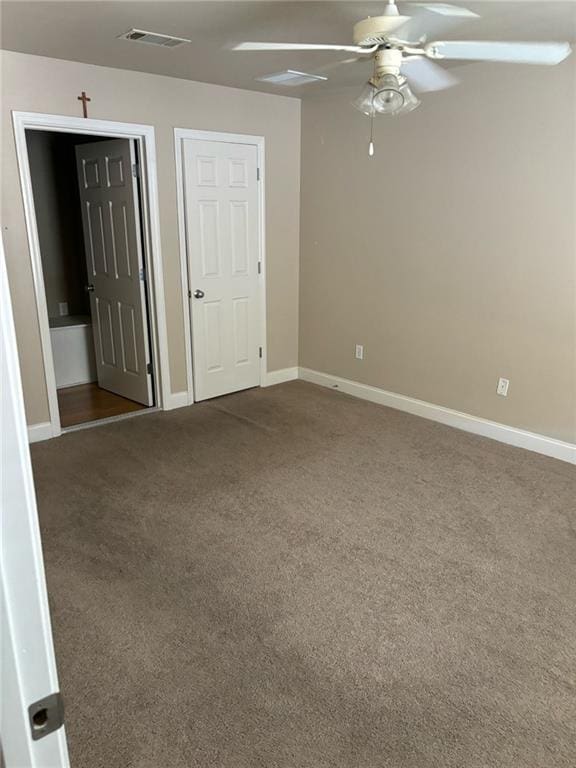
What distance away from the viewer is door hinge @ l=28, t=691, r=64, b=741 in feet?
2.34

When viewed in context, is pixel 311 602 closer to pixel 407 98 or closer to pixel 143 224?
pixel 407 98

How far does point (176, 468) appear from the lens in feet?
12.1

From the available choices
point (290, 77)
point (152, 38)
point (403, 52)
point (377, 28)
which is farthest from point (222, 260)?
point (377, 28)

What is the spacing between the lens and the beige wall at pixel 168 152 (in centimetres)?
358

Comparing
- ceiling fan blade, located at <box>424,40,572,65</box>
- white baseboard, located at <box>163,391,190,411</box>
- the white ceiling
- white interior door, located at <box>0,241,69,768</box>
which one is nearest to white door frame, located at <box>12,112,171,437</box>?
white baseboard, located at <box>163,391,190,411</box>

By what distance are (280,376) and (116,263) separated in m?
1.86

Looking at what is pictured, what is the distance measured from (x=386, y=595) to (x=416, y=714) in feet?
2.00

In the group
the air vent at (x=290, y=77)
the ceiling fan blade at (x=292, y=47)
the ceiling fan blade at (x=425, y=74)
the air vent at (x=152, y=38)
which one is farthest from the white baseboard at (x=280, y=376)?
the ceiling fan blade at (x=292, y=47)

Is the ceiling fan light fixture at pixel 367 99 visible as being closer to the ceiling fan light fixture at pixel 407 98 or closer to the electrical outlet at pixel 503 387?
the ceiling fan light fixture at pixel 407 98

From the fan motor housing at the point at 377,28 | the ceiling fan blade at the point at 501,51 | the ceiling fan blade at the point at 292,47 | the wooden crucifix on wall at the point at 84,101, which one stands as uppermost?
the wooden crucifix on wall at the point at 84,101

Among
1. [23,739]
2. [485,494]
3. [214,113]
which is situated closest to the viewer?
[23,739]

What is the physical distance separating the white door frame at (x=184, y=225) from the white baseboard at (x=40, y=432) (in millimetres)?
1189

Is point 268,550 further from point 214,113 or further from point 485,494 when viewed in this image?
point 214,113

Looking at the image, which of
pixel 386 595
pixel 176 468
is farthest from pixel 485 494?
pixel 176 468
